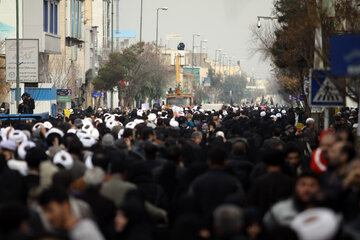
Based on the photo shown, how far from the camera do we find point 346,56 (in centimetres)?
916

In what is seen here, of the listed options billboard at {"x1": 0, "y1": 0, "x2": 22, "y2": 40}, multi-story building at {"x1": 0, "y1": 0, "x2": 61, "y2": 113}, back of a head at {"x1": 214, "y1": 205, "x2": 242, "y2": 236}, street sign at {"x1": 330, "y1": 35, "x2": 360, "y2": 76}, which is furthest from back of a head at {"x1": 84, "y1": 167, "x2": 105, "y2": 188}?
billboard at {"x1": 0, "y1": 0, "x2": 22, "y2": 40}

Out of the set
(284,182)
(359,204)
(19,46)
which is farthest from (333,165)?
(19,46)

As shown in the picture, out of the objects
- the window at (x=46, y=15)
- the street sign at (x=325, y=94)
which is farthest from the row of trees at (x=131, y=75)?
the street sign at (x=325, y=94)

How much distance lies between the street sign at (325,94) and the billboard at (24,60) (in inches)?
1128

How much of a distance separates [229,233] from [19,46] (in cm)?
3860

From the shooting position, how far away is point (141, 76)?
76.9 m

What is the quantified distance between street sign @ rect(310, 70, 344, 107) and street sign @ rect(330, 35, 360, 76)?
20.1ft

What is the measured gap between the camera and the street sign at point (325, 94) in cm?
1540

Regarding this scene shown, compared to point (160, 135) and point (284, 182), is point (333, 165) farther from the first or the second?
point (160, 135)

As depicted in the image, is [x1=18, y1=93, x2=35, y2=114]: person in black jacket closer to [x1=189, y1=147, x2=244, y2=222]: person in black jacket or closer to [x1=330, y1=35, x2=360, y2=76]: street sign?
[x1=189, y1=147, x2=244, y2=222]: person in black jacket

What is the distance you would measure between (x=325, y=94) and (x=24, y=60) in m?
30.3

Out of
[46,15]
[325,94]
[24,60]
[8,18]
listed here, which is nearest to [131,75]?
[46,15]

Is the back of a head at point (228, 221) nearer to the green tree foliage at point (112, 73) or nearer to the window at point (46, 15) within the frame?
the window at point (46, 15)

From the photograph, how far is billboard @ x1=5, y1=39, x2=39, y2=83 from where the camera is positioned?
42.4 metres
